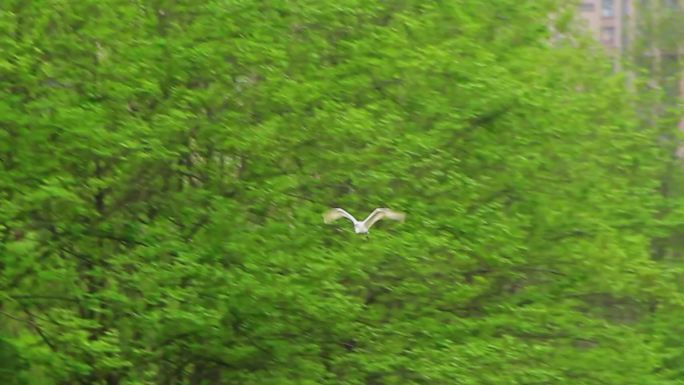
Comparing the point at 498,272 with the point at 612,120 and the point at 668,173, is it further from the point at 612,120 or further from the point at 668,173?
the point at 668,173

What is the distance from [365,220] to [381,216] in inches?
20.7

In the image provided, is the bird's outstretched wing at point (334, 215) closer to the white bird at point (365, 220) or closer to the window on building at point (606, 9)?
the white bird at point (365, 220)

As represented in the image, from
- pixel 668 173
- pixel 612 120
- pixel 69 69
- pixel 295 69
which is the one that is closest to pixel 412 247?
pixel 295 69

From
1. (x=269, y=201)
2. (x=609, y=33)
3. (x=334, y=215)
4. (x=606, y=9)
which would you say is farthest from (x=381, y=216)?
(x=606, y=9)

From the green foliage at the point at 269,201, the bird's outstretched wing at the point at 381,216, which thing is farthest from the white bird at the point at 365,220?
the green foliage at the point at 269,201

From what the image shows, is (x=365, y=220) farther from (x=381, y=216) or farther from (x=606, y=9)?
(x=606, y=9)

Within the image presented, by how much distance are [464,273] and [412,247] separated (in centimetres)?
219

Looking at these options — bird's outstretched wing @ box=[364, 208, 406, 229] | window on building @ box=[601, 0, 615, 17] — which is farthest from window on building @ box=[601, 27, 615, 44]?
bird's outstretched wing @ box=[364, 208, 406, 229]

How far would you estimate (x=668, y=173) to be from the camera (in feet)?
104

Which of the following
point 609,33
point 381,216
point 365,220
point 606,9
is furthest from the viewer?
point 606,9

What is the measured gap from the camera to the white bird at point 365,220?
1791cm

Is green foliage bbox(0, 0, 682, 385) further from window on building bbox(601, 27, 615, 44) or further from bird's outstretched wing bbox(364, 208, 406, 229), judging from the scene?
window on building bbox(601, 27, 615, 44)

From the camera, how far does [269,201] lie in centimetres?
1891

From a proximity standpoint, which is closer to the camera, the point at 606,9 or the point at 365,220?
the point at 365,220
